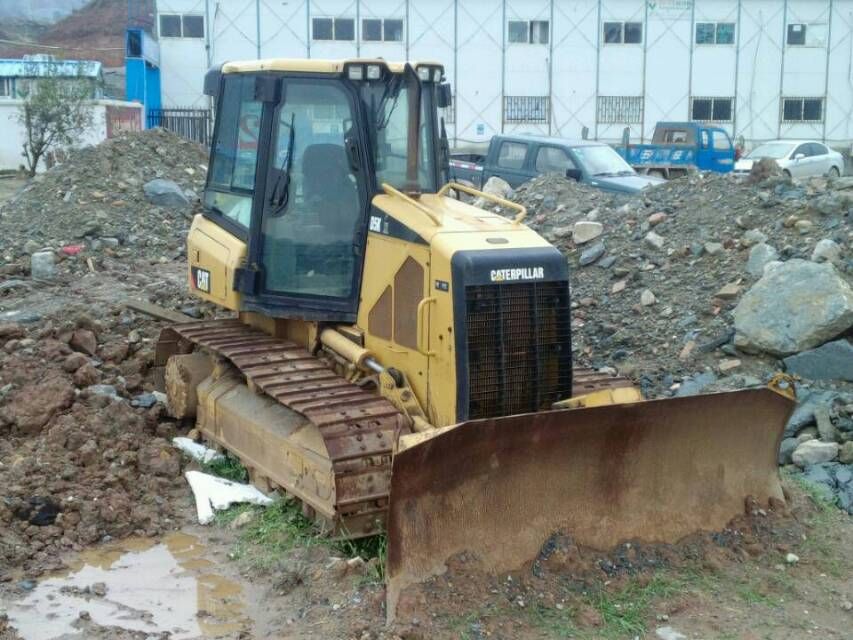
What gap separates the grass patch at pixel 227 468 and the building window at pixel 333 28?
28.0 meters

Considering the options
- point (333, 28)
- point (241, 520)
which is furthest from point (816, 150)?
point (241, 520)

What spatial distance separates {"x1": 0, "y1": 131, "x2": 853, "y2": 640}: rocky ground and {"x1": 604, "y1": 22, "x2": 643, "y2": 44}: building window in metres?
22.7

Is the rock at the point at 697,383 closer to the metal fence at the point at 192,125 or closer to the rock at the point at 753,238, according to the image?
the rock at the point at 753,238

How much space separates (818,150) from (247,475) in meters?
21.9

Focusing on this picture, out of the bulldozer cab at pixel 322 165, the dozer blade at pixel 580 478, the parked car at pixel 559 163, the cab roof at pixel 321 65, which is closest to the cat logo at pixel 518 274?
the dozer blade at pixel 580 478

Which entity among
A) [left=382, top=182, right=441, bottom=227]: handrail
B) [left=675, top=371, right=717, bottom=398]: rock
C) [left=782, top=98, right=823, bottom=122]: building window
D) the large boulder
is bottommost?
[left=675, top=371, right=717, bottom=398]: rock

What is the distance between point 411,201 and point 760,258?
4.62m

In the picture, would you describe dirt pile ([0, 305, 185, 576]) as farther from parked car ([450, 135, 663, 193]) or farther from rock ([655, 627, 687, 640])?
parked car ([450, 135, 663, 193])

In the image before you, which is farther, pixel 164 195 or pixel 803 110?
pixel 803 110

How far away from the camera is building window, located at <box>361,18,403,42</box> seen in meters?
34.0

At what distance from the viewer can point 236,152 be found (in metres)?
7.61

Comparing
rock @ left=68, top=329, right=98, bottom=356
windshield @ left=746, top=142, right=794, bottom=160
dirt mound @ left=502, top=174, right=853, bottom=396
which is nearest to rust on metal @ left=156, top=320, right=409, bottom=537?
rock @ left=68, top=329, right=98, bottom=356

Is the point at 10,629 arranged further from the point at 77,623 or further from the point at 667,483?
the point at 667,483

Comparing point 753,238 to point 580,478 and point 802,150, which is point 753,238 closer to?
point 580,478
